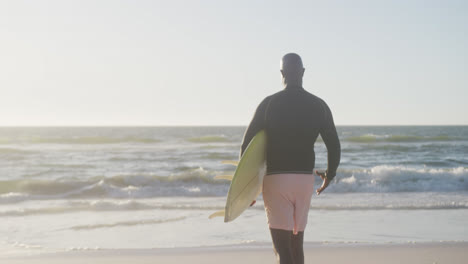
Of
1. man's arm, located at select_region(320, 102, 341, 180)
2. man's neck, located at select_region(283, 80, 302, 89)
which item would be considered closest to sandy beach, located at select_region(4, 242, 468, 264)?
man's arm, located at select_region(320, 102, 341, 180)

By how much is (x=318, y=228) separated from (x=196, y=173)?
378 inches

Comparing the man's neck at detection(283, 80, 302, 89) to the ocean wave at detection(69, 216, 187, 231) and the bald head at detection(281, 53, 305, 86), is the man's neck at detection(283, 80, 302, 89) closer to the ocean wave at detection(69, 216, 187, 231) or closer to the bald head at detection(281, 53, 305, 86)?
the bald head at detection(281, 53, 305, 86)

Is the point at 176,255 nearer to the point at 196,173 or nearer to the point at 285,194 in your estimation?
the point at 285,194

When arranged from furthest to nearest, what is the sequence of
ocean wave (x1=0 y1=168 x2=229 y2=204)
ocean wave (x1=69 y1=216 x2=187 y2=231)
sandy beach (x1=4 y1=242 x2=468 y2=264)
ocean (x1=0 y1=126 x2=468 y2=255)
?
ocean wave (x1=0 y1=168 x2=229 y2=204) < ocean wave (x1=69 y1=216 x2=187 y2=231) < ocean (x1=0 y1=126 x2=468 y2=255) < sandy beach (x1=4 y1=242 x2=468 y2=264)

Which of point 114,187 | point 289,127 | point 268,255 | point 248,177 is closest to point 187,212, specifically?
point 268,255

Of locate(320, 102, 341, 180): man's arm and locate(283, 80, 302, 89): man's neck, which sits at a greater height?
locate(283, 80, 302, 89): man's neck

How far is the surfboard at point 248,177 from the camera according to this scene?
3246 millimetres

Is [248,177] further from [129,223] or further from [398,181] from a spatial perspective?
[398,181]

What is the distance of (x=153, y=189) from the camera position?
13891mm

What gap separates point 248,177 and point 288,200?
0.97 feet

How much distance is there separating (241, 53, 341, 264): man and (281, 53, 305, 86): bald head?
69 millimetres

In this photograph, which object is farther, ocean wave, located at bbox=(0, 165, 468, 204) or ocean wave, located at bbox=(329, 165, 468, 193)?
ocean wave, located at bbox=(329, 165, 468, 193)

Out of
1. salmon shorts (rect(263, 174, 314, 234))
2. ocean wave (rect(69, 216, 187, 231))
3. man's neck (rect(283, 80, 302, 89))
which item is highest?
man's neck (rect(283, 80, 302, 89))

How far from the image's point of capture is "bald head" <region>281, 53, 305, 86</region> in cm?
333
